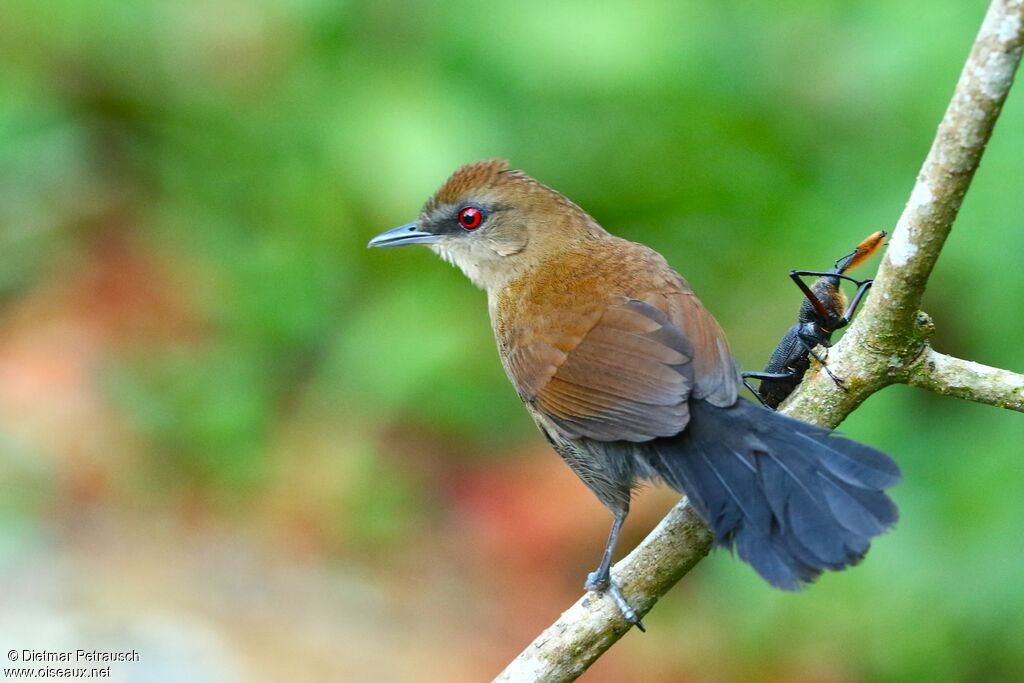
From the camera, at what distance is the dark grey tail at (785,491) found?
8.68 ft

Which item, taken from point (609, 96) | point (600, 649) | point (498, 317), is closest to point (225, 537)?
point (498, 317)

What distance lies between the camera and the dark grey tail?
265cm

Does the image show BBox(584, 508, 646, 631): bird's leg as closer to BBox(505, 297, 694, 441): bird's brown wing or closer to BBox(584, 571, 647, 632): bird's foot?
BBox(584, 571, 647, 632): bird's foot

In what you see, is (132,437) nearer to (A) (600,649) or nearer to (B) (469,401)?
(B) (469,401)

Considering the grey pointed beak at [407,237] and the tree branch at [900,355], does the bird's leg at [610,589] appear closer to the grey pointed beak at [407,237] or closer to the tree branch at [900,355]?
the tree branch at [900,355]

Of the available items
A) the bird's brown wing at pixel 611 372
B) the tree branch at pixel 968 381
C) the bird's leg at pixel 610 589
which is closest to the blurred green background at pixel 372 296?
the bird's brown wing at pixel 611 372

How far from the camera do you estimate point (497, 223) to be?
3.84m

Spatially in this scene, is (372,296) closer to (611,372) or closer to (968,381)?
(611,372)

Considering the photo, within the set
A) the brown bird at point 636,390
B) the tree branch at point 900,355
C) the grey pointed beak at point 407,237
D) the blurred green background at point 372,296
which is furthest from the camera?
the blurred green background at point 372,296

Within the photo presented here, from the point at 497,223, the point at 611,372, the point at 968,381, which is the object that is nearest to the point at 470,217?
the point at 497,223

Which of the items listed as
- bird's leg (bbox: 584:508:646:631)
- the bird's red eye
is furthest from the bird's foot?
the bird's red eye

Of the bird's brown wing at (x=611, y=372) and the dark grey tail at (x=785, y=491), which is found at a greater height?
the bird's brown wing at (x=611, y=372)

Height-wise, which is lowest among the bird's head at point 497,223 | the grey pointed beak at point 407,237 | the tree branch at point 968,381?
the tree branch at point 968,381

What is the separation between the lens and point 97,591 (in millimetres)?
4816
